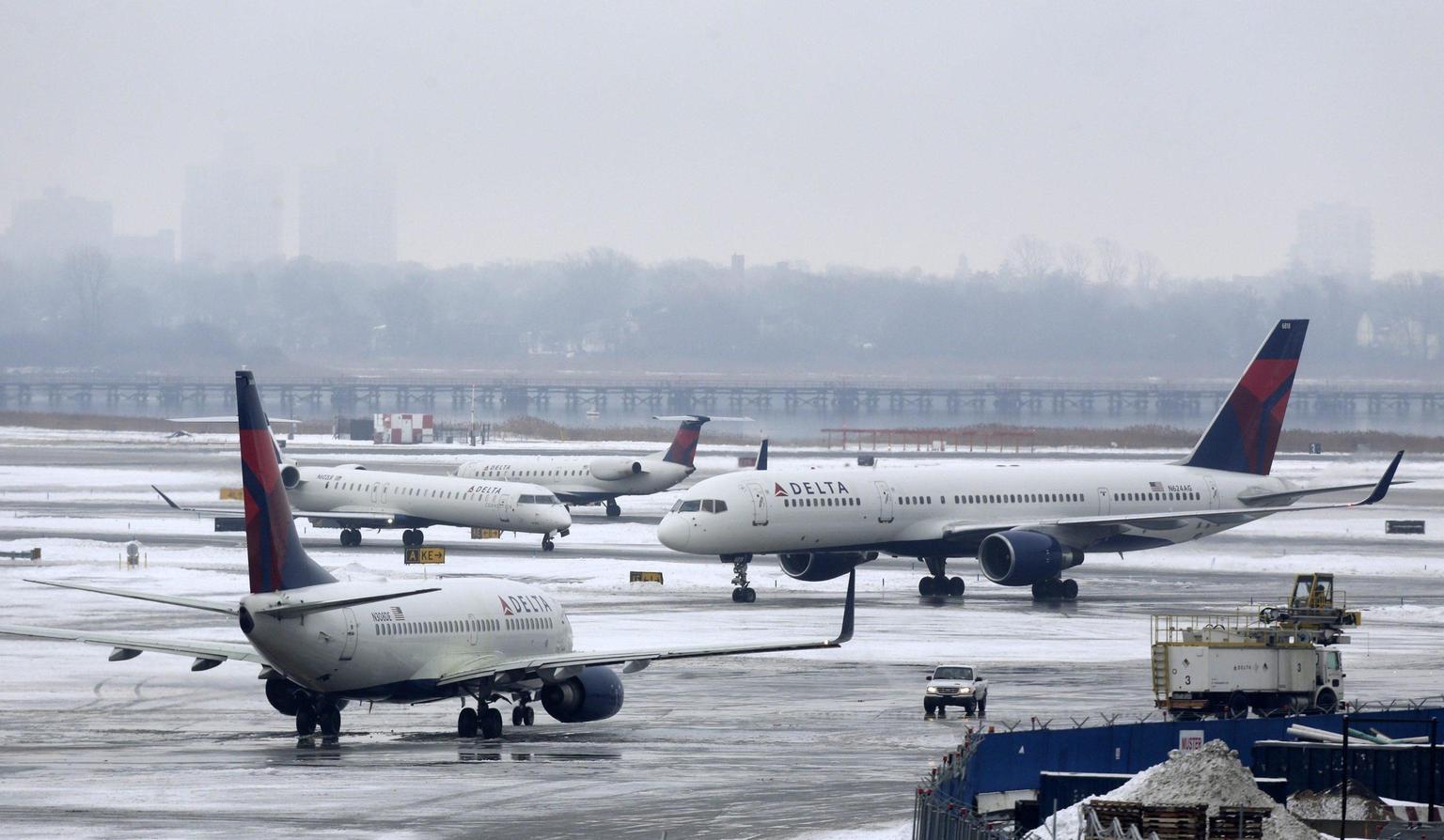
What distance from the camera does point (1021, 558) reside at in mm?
58219

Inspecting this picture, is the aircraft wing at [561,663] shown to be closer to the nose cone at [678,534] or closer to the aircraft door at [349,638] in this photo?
the aircraft door at [349,638]

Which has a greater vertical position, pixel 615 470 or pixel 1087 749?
pixel 615 470

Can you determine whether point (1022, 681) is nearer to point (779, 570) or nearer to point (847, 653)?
point (847, 653)

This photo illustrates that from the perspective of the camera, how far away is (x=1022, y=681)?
136ft

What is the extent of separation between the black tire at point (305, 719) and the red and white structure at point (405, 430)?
134285 mm

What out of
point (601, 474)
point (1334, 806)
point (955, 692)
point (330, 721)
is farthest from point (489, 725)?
point (601, 474)

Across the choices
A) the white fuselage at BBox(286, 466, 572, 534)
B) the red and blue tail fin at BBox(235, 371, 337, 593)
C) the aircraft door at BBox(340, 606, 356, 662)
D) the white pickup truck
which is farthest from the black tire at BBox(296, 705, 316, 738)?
the white fuselage at BBox(286, 466, 572, 534)

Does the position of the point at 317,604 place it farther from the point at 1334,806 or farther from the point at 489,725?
the point at 1334,806

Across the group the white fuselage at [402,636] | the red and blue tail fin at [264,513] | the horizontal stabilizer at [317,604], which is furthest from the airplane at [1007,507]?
the red and blue tail fin at [264,513]

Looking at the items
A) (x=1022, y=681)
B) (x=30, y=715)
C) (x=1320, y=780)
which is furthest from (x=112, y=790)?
(x=1022, y=681)

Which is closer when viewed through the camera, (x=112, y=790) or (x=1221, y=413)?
(x=112, y=790)

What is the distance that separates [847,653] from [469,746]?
611 inches

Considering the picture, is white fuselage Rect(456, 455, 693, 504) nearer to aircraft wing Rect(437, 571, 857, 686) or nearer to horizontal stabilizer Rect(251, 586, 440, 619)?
aircraft wing Rect(437, 571, 857, 686)

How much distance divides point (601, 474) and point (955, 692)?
56311mm
